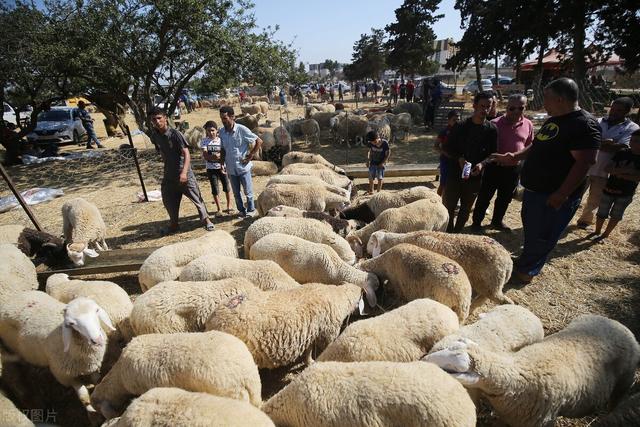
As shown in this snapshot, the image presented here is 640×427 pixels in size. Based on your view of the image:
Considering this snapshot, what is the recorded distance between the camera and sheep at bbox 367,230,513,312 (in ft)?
12.4

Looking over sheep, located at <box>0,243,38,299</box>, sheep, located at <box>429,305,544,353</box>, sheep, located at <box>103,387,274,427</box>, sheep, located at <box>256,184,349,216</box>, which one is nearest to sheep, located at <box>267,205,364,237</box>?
sheep, located at <box>256,184,349,216</box>

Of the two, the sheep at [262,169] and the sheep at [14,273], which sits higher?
the sheep at [262,169]

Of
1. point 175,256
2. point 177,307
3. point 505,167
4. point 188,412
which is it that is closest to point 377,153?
point 505,167

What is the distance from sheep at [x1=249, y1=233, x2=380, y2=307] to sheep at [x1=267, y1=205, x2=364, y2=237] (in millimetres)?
1068

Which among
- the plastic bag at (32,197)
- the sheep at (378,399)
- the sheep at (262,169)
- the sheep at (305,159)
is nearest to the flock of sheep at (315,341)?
the sheep at (378,399)

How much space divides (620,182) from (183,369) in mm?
6297

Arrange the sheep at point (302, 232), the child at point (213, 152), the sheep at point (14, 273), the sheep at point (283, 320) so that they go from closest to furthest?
the sheep at point (283, 320), the sheep at point (14, 273), the sheep at point (302, 232), the child at point (213, 152)

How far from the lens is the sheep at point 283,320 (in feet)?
9.77

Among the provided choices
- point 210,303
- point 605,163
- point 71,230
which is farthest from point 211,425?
point 605,163

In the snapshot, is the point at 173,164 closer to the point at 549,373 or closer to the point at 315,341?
the point at 315,341

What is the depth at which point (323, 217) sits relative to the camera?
5730 mm

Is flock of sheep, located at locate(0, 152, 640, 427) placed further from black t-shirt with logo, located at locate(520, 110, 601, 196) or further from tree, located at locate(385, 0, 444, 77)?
tree, located at locate(385, 0, 444, 77)

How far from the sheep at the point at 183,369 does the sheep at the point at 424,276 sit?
200cm

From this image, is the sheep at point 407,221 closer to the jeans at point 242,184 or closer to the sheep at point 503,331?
the sheep at point 503,331
